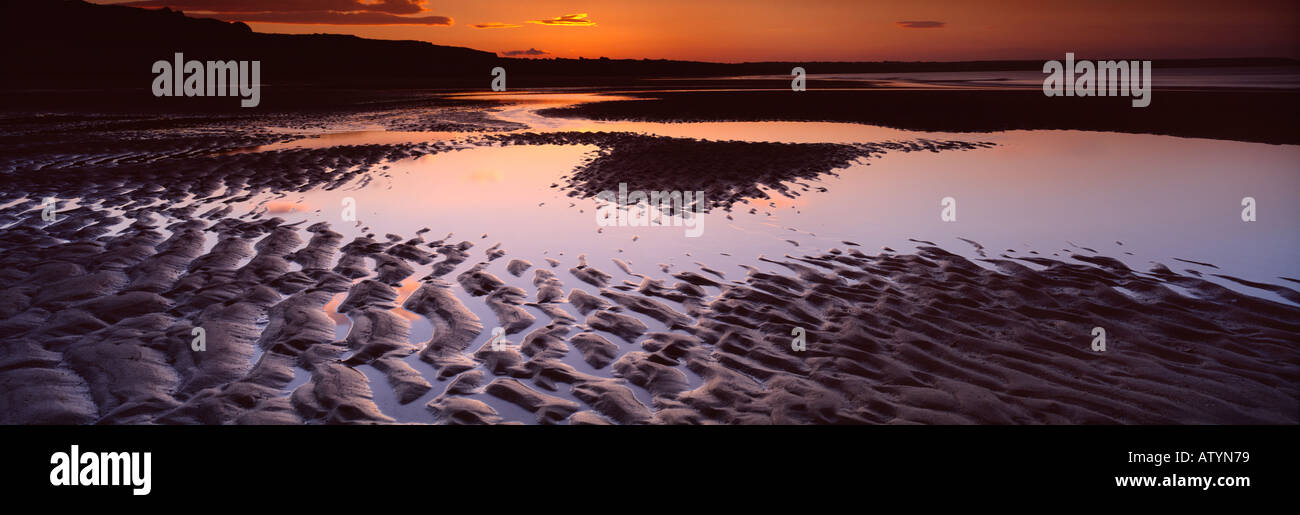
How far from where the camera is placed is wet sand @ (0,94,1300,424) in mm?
4758

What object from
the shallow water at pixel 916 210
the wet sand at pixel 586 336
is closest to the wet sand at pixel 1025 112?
the shallow water at pixel 916 210

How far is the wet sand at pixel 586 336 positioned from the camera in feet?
15.6

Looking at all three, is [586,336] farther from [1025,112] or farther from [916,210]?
[1025,112]

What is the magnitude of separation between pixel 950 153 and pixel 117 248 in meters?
20.0

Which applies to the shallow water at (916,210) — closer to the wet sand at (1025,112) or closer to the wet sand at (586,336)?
the wet sand at (586,336)

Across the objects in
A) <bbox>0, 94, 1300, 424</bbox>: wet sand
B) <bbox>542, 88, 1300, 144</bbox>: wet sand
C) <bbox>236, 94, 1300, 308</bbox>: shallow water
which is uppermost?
<bbox>542, 88, 1300, 144</bbox>: wet sand

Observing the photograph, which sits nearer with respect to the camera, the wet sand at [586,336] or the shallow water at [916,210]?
the wet sand at [586,336]

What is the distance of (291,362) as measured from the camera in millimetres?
Result: 5445

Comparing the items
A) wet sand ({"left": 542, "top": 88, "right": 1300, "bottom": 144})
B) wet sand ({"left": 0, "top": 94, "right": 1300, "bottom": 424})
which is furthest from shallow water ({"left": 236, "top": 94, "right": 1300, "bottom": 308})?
wet sand ({"left": 542, "top": 88, "right": 1300, "bottom": 144})

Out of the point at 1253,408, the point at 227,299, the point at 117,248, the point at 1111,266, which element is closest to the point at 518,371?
the point at 227,299

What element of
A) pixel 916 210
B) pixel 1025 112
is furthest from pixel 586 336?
pixel 1025 112

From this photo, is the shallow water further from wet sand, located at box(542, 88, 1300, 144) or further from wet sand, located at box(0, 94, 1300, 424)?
wet sand, located at box(542, 88, 1300, 144)

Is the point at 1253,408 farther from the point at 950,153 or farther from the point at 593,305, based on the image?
the point at 950,153
